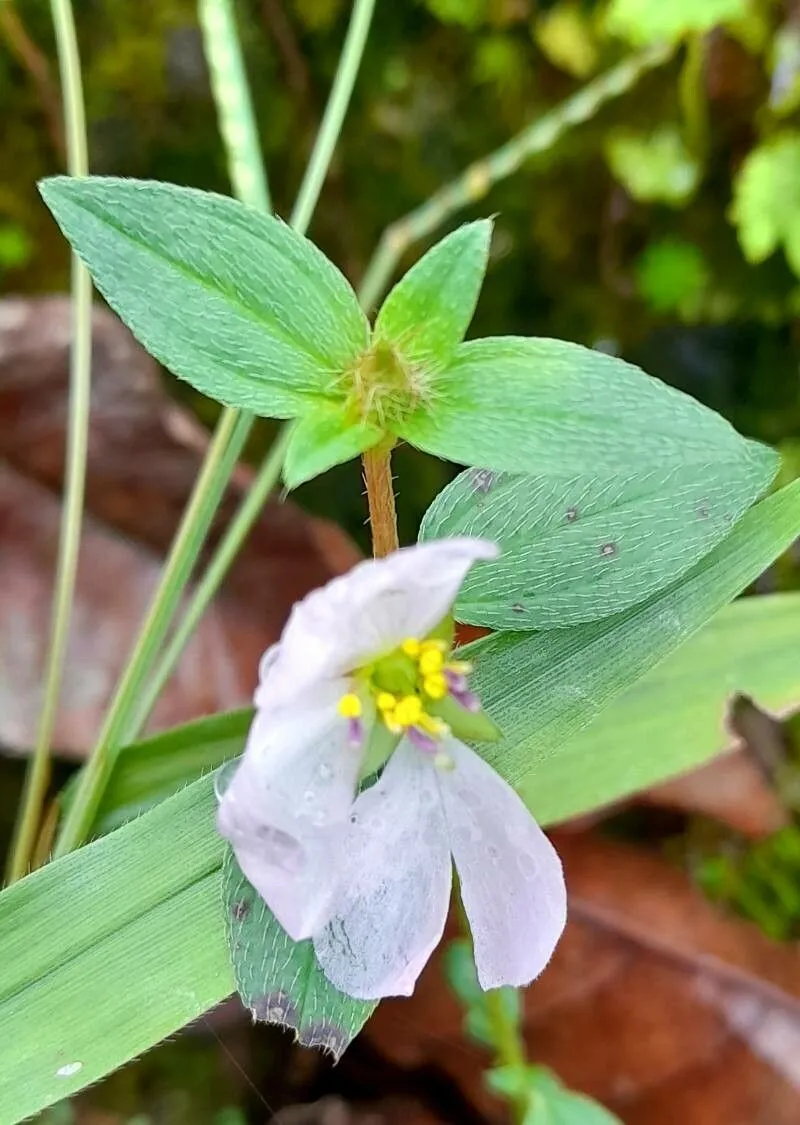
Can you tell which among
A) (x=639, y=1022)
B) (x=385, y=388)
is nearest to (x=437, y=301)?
(x=385, y=388)

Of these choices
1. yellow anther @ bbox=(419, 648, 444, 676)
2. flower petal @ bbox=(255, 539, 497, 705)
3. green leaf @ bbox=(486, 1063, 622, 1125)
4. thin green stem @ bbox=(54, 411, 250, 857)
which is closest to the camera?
flower petal @ bbox=(255, 539, 497, 705)

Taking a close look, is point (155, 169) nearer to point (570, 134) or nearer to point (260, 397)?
point (570, 134)

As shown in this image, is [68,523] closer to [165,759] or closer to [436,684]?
[165,759]

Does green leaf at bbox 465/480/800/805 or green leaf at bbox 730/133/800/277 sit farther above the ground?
green leaf at bbox 730/133/800/277

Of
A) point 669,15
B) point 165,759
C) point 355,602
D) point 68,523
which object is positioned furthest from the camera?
point 669,15

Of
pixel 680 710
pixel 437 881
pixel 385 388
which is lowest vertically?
pixel 680 710

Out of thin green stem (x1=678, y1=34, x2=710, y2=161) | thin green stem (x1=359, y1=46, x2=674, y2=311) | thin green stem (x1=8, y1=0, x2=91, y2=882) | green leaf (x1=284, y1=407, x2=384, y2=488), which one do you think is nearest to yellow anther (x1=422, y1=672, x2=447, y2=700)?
green leaf (x1=284, y1=407, x2=384, y2=488)

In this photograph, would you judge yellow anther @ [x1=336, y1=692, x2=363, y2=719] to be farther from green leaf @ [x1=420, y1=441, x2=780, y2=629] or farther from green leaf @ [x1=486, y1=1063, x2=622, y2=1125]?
green leaf @ [x1=486, y1=1063, x2=622, y2=1125]
